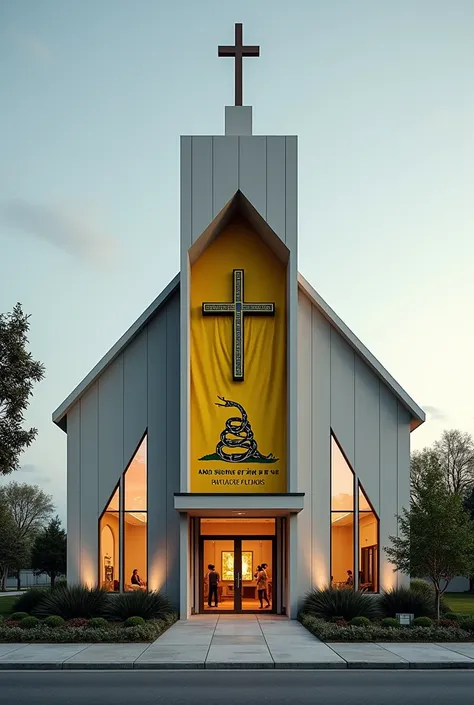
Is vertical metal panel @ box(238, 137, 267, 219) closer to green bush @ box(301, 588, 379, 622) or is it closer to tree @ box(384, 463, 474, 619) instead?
tree @ box(384, 463, 474, 619)

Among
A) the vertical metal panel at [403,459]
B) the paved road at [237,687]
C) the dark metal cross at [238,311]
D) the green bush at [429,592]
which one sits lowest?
the green bush at [429,592]

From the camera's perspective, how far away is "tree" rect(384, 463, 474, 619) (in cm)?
2428

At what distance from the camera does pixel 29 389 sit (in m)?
30.9

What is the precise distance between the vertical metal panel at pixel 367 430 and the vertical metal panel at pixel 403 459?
2.49ft

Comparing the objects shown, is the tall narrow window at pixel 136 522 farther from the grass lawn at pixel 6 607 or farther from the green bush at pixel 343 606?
the green bush at pixel 343 606

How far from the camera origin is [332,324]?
101ft

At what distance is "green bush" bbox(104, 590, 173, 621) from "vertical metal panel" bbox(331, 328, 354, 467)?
338 inches

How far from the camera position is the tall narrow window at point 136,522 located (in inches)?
1157

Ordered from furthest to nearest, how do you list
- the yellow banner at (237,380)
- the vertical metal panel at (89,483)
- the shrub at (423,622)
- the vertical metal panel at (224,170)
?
the vertical metal panel at (89,483) < the vertical metal panel at (224,170) < the yellow banner at (237,380) < the shrub at (423,622)

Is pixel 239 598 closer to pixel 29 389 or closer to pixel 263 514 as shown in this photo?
pixel 263 514

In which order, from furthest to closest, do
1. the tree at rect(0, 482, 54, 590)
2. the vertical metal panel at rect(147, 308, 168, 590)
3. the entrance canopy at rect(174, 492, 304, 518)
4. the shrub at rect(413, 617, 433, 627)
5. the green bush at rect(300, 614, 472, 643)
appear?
the tree at rect(0, 482, 54, 590), the vertical metal panel at rect(147, 308, 168, 590), the entrance canopy at rect(174, 492, 304, 518), the shrub at rect(413, 617, 433, 627), the green bush at rect(300, 614, 472, 643)

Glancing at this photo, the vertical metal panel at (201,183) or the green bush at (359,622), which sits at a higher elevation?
the vertical metal panel at (201,183)

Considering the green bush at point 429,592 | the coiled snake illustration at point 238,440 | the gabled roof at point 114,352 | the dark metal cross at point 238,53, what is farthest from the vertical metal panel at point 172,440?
the green bush at point 429,592

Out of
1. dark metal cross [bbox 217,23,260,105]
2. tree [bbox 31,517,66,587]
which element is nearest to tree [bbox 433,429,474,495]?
tree [bbox 31,517,66,587]
